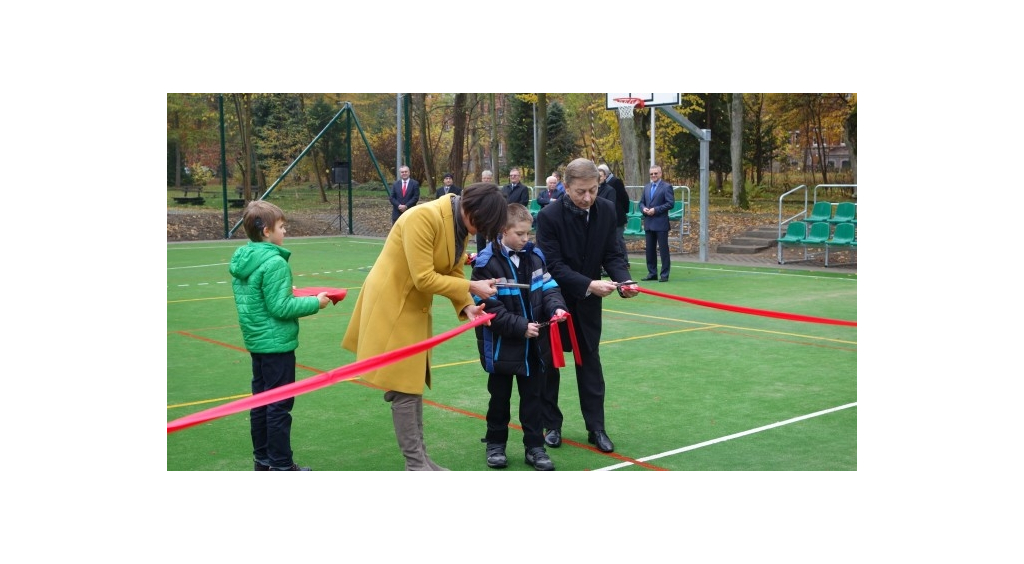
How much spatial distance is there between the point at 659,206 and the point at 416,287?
466 inches

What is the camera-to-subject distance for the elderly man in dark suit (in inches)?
238

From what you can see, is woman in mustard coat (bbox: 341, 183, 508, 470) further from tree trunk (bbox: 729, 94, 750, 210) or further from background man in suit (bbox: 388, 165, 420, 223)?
tree trunk (bbox: 729, 94, 750, 210)

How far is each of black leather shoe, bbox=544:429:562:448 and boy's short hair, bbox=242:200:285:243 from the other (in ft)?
Result: 7.30

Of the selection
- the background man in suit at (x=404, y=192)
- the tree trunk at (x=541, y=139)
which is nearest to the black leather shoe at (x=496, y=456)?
the background man in suit at (x=404, y=192)

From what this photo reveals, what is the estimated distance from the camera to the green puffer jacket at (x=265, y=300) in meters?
5.36

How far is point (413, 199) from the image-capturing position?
73.3 feet

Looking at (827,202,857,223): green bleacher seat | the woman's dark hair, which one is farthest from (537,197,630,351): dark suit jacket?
(827,202,857,223): green bleacher seat

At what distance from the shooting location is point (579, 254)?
6137 millimetres

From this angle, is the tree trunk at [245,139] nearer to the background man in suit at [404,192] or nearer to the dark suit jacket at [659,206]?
the background man in suit at [404,192]

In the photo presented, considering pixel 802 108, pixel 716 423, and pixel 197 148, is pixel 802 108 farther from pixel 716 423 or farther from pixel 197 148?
pixel 716 423

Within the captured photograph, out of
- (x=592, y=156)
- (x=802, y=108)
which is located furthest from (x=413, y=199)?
(x=592, y=156)

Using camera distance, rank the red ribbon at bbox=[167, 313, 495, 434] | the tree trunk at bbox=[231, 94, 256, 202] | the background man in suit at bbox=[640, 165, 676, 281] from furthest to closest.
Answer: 1. the tree trunk at bbox=[231, 94, 256, 202]
2. the background man in suit at bbox=[640, 165, 676, 281]
3. the red ribbon at bbox=[167, 313, 495, 434]

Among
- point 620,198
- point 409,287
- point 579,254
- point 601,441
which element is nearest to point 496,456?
point 601,441

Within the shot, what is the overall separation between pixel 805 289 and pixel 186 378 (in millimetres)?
10013
